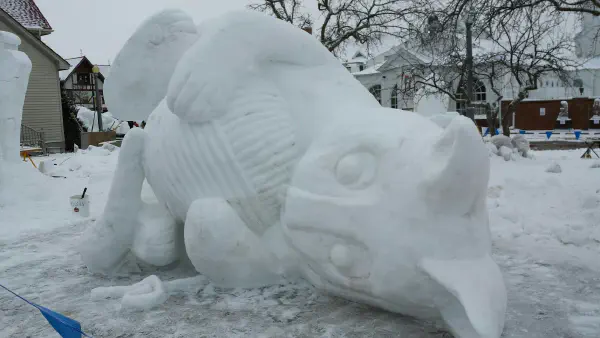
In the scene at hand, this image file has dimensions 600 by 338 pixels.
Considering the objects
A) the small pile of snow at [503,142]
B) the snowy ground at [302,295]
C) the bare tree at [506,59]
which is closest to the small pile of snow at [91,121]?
the bare tree at [506,59]

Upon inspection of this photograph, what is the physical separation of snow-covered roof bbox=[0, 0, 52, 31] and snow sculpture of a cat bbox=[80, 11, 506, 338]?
709 inches

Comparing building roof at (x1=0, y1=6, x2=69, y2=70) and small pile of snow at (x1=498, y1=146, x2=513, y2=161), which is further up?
building roof at (x1=0, y1=6, x2=69, y2=70)

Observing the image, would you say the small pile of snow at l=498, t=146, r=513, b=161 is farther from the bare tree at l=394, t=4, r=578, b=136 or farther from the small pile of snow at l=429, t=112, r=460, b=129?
the small pile of snow at l=429, t=112, r=460, b=129

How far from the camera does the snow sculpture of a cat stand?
7.04ft

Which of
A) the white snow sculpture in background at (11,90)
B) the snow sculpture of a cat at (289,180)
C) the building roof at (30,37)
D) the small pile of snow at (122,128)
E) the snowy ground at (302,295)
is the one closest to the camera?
the snow sculpture of a cat at (289,180)

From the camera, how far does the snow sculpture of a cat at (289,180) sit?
2.14 m

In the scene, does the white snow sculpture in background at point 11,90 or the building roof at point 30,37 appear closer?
the white snow sculpture in background at point 11,90

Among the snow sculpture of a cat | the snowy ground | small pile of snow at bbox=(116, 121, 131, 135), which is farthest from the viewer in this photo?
small pile of snow at bbox=(116, 121, 131, 135)

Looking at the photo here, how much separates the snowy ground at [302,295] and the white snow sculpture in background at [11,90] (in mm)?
2262

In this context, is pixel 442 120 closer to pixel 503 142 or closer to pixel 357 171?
pixel 357 171

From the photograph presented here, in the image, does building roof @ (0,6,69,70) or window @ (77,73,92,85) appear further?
window @ (77,73,92,85)

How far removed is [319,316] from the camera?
2582mm

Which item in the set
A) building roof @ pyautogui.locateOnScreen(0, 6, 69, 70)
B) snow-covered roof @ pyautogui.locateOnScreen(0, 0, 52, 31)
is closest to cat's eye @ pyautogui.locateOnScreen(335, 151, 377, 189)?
building roof @ pyautogui.locateOnScreen(0, 6, 69, 70)

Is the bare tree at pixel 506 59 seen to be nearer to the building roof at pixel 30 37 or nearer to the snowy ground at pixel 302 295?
the snowy ground at pixel 302 295
